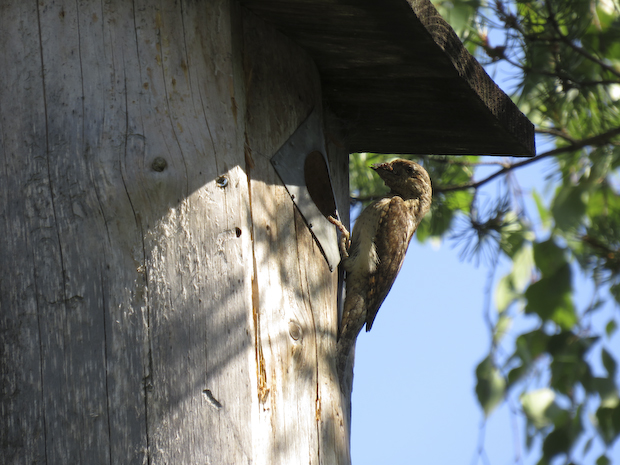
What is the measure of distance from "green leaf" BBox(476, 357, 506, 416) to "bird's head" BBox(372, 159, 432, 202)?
2120 mm

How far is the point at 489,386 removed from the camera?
491cm

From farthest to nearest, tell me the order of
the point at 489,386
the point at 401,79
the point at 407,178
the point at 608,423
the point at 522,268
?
1. the point at 522,268
2. the point at 489,386
3. the point at 608,423
4. the point at 407,178
5. the point at 401,79

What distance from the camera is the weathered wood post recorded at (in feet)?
5.45

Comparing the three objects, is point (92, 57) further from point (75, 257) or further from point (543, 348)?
point (543, 348)

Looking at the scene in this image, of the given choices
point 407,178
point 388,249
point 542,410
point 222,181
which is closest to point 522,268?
point 542,410

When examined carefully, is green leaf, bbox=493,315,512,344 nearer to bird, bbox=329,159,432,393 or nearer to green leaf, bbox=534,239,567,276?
green leaf, bbox=534,239,567,276

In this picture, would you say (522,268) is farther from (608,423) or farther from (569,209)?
(608,423)

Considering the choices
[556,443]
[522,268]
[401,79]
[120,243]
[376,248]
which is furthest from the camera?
[522,268]

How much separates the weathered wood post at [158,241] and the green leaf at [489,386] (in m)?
2.98

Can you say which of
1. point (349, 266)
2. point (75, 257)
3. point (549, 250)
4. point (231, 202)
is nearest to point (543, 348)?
point (549, 250)

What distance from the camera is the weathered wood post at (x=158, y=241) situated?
1.66 m

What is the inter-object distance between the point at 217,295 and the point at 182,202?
287 mm


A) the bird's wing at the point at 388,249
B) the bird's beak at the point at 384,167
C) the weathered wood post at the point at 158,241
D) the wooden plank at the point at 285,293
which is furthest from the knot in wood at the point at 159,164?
the bird's beak at the point at 384,167

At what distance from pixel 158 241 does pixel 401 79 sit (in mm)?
1260
